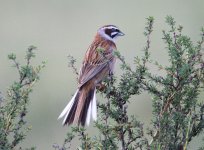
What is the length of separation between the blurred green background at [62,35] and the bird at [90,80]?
Answer: 2760 mm

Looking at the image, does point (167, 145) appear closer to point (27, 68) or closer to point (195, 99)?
point (195, 99)

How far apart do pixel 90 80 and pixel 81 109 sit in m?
0.68

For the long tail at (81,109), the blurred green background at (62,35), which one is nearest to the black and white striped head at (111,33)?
the long tail at (81,109)

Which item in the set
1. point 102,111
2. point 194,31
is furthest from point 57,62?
point 102,111

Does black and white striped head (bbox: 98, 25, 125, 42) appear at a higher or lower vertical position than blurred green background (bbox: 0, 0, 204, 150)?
lower

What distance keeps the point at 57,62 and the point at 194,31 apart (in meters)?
2.51

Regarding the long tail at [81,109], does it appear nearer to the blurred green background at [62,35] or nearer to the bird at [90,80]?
the bird at [90,80]

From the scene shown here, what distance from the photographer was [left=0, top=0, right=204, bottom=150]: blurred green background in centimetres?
Result: 1237

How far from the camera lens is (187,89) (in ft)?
17.2

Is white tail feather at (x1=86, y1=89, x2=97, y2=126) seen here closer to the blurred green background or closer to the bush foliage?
the bush foliage

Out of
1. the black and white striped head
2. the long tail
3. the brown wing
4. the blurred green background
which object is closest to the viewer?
the long tail

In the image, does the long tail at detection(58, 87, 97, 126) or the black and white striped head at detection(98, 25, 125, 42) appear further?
the black and white striped head at detection(98, 25, 125, 42)

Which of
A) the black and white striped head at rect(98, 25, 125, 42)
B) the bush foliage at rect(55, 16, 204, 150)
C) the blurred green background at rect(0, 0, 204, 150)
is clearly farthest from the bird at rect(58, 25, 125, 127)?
the blurred green background at rect(0, 0, 204, 150)

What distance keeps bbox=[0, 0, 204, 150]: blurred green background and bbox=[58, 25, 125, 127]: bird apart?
9.06ft
